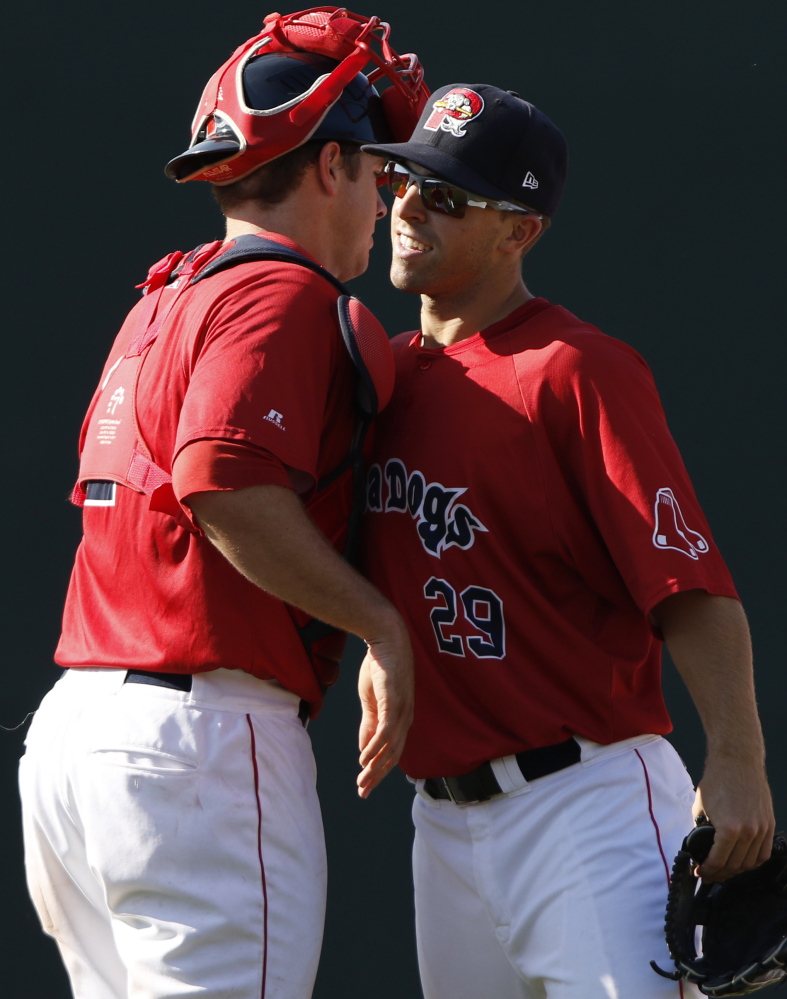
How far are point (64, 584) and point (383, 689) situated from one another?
6.01ft

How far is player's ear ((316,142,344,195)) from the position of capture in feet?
7.66

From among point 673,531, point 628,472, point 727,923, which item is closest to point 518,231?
point 628,472

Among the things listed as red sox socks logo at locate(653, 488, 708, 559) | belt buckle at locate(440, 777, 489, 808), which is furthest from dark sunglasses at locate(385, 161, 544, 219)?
belt buckle at locate(440, 777, 489, 808)

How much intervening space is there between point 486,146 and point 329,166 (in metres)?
0.30

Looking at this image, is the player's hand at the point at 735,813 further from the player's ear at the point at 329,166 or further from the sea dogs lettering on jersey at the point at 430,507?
the player's ear at the point at 329,166

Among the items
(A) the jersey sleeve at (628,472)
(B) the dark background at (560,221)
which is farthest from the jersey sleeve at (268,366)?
(B) the dark background at (560,221)

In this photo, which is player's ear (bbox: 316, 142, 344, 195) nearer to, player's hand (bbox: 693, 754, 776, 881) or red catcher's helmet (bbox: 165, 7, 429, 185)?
red catcher's helmet (bbox: 165, 7, 429, 185)

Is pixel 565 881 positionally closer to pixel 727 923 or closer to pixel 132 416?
pixel 727 923

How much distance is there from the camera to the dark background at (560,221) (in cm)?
354

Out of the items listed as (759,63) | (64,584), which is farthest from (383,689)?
(759,63)

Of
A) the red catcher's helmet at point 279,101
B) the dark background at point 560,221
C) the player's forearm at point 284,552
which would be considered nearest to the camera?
the player's forearm at point 284,552

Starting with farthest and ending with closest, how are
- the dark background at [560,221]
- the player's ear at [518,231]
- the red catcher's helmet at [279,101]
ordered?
the dark background at [560,221]
the player's ear at [518,231]
the red catcher's helmet at [279,101]

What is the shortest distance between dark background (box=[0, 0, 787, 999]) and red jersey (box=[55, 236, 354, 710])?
1.44m

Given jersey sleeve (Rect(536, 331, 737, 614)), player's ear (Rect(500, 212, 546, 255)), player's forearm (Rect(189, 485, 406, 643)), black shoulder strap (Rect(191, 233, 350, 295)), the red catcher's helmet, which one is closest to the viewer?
player's forearm (Rect(189, 485, 406, 643))
